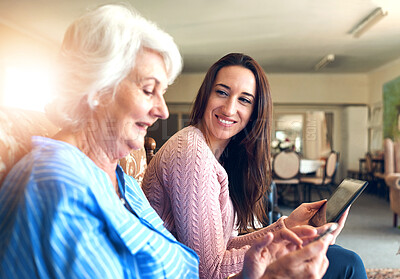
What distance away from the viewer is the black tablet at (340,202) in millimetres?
928

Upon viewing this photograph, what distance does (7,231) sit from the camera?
1.94ft

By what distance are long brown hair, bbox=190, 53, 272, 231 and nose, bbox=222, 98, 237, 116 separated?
0.10 meters

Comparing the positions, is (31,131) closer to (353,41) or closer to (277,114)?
(353,41)

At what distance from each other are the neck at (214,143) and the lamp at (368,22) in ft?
13.4

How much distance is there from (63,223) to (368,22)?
17.4 feet

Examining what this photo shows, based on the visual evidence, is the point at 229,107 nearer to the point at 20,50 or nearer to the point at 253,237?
the point at 253,237

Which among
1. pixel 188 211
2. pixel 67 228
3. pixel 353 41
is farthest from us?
pixel 353 41

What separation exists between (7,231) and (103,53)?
0.39m

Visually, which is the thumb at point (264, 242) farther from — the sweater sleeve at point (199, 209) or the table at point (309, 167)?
the table at point (309, 167)

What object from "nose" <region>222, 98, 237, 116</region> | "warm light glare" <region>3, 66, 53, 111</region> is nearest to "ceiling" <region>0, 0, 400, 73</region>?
"warm light glare" <region>3, 66, 53, 111</region>

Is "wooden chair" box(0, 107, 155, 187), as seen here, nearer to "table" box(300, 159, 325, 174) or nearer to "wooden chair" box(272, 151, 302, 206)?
"wooden chair" box(272, 151, 302, 206)

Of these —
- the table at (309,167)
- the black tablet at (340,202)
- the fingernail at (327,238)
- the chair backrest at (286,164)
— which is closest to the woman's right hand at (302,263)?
the fingernail at (327,238)

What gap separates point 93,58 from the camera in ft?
2.27

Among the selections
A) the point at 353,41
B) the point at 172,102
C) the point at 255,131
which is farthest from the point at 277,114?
the point at 255,131
